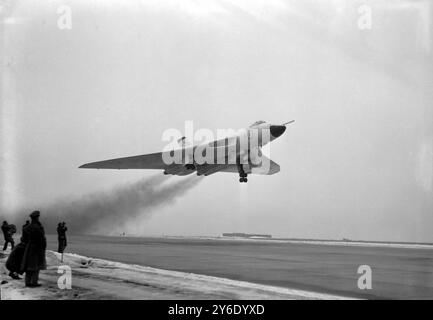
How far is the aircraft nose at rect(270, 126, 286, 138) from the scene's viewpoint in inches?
1569

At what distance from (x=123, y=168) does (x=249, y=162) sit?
13.5m

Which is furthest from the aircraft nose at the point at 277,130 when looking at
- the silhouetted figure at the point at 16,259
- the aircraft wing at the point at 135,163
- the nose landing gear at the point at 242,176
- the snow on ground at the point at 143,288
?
the silhouetted figure at the point at 16,259

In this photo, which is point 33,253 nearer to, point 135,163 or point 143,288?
point 143,288

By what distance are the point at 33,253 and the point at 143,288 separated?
3349mm

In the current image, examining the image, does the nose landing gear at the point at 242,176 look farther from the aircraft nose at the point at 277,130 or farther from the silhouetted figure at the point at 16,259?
the silhouetted figure at the point at 16,259

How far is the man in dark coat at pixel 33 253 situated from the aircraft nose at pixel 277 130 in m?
27.9

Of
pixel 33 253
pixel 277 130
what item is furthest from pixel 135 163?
pixel 33 253

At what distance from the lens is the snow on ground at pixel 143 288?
452 inches

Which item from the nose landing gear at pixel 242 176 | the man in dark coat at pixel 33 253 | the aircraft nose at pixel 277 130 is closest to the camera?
the man in dark coat at pixel 33 253

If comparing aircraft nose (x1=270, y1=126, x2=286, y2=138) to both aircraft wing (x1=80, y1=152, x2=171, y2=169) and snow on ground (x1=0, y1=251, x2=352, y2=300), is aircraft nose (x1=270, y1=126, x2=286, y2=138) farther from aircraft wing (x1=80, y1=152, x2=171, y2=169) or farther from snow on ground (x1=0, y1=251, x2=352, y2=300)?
snow on ground (x1=0, y1=251, x2=352, y2=300)

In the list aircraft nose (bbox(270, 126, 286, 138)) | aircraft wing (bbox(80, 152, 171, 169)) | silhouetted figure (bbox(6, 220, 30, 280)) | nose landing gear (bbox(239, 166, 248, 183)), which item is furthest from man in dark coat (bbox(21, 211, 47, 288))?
aircraft wing (bbox(80, 152, 171, 169))

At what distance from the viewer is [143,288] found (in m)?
12.5
